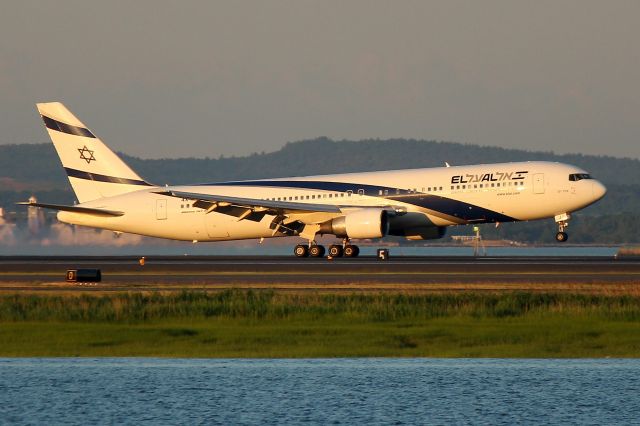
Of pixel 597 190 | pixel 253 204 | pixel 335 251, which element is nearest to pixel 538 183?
pixel 597 190

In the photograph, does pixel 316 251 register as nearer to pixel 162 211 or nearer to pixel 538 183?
pixel 162 211

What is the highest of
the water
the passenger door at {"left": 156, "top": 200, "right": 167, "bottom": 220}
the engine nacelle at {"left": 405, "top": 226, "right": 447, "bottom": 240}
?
the passenger door at {"left": 156, "top": 200, "right": 167, "bottom": 220}

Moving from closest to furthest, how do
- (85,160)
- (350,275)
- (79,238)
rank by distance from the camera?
1. (350,275)
2. (85,160)
3. (79,238)

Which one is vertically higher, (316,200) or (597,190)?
(597,190)

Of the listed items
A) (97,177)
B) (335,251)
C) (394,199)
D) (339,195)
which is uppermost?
(97,177)

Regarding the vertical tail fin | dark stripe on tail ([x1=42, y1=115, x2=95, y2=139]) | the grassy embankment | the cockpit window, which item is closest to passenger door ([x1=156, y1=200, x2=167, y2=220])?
the vertical tail fin

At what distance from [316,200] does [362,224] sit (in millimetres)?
5336

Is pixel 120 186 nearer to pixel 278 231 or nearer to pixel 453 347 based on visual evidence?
pixel 278 231

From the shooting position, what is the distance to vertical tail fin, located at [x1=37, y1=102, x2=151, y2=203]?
7481 centimetres

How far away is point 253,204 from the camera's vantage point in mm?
67438

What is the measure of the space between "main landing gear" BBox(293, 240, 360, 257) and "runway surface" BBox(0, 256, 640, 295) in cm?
200

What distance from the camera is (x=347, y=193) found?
69375 millimetres

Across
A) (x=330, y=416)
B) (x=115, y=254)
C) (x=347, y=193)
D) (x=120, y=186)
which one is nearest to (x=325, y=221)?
(x=347, y=193)

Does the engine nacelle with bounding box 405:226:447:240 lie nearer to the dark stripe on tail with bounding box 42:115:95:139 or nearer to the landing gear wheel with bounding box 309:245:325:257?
the landing gear wheel with bounding box 309:245:325:257
